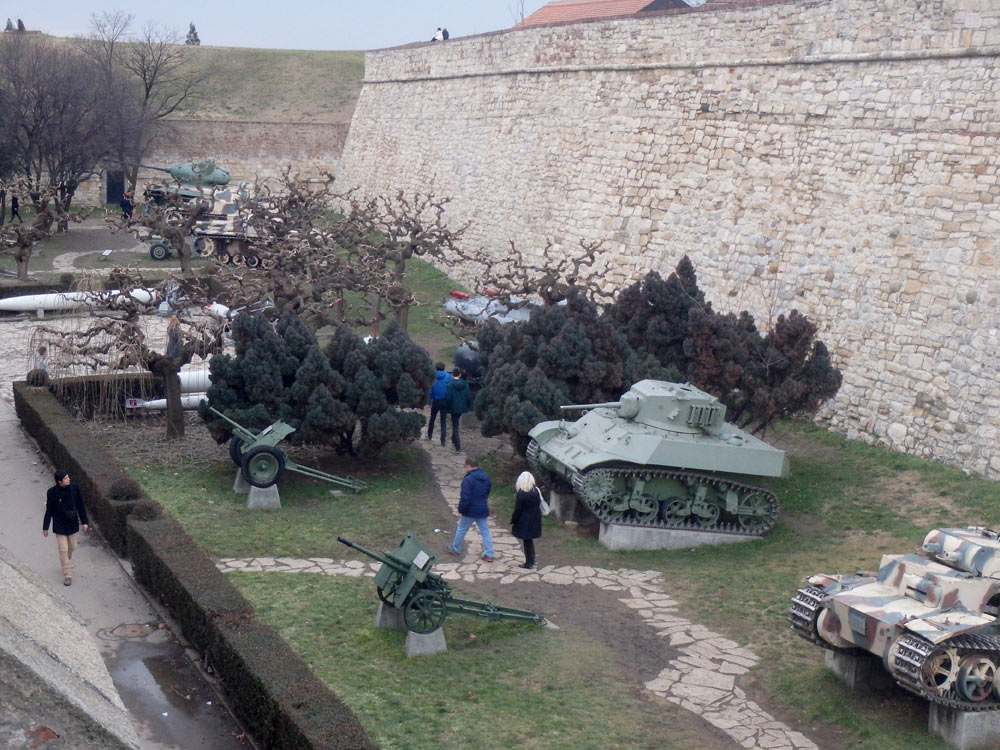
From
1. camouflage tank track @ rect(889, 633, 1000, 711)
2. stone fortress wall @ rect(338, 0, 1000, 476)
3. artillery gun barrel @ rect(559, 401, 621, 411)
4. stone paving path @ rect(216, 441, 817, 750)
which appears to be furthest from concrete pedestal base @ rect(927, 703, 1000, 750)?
stone fortress wall @ rect(338, 0, 1000, 476)

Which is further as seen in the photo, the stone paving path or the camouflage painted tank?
the stone paving path

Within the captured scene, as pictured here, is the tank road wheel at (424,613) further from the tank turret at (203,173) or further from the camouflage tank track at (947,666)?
the tank turret at (203,173)

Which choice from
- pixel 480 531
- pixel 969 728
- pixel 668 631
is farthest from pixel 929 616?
pixel 480 531

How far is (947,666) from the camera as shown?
7133 millimetres

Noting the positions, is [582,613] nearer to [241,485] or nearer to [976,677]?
[976,677]

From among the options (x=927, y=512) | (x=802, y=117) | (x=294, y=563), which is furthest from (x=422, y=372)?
(x=802, y=117)

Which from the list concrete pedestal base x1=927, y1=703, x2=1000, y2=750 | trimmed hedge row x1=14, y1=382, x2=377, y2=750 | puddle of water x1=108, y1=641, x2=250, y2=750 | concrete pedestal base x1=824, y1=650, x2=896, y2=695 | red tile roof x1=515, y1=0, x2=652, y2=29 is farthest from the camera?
red tile roof x1=515, y1=0, x2=652, y2=29

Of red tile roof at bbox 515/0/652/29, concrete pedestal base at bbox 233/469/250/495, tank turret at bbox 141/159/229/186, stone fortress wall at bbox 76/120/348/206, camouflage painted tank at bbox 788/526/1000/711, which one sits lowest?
concrete pedestal base at bbox 233/469/250/495

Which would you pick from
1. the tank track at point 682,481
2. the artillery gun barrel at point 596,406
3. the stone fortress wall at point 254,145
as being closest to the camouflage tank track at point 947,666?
the tank track at point 682,481

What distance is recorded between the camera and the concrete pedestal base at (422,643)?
8.40 meters

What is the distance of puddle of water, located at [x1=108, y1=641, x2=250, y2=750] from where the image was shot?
7.50 meters

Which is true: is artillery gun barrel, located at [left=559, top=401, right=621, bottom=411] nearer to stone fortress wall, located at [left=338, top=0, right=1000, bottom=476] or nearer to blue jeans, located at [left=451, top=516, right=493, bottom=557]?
blue jeans, located at [left=451, top=516, right=493, bottom=557]

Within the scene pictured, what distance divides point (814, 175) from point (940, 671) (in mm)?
9965

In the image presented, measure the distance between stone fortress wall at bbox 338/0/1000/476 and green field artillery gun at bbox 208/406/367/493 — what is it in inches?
Result: 262
